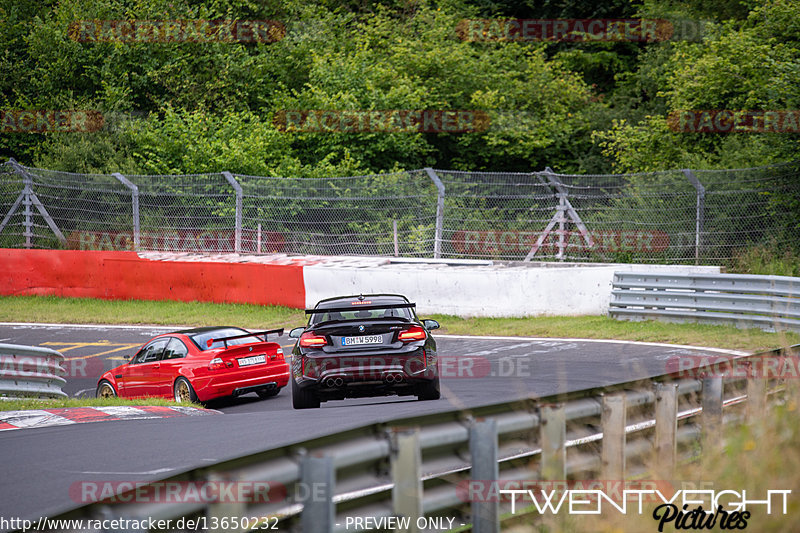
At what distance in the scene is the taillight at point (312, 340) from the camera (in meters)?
10.3

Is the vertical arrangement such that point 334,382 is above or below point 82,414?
above

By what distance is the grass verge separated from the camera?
14.3 meters

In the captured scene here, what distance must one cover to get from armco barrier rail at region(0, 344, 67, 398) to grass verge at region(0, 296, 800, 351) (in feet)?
18.1

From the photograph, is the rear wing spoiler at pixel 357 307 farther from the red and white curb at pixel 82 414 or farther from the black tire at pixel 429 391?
the red and white curb at pixel 82 414

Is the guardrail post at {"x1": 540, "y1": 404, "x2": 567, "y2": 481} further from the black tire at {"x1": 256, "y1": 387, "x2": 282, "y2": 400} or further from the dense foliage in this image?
the dense foliage

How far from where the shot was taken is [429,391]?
1049 centimetres

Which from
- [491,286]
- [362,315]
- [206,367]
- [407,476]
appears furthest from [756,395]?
[491,286]

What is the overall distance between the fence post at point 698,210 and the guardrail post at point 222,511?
16.6m

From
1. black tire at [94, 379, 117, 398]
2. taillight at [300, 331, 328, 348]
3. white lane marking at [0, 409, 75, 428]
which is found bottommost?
black tire at [94, 379, 117, 398]

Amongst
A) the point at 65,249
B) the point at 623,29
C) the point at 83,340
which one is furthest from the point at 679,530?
the point at 623,29

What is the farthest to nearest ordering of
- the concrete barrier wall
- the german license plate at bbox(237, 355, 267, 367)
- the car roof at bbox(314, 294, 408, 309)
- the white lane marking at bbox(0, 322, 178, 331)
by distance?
the white lane marking at bbox(0, 322, 178, 331)
the concrete barrier wall
the german license plate at bbox(237, 355, 267, 367)
the car roof at bbox(314, 294, 408, 309)

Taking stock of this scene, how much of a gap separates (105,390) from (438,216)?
8775 mm

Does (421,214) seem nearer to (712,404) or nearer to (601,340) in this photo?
(601,340)

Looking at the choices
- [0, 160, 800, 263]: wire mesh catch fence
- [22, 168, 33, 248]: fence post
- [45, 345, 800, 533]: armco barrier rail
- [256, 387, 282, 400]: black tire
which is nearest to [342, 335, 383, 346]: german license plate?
[256, 387, 282, 400]: black tire
